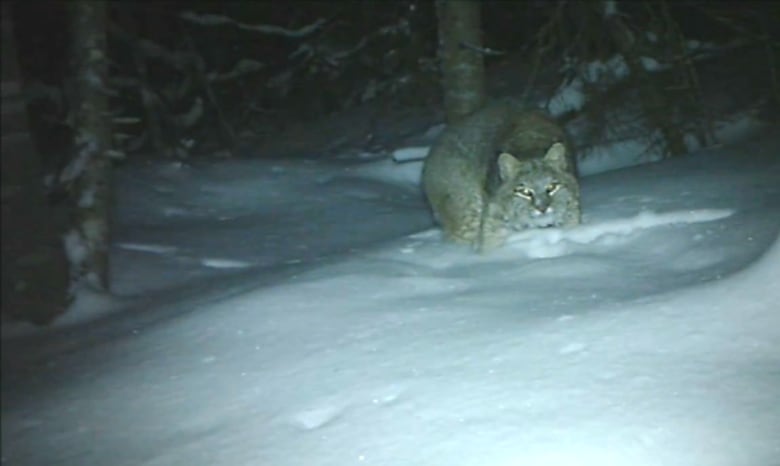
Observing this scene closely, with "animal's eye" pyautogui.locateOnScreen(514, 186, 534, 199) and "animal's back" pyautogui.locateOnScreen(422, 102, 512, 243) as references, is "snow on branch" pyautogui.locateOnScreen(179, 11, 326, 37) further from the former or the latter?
"animal's eye" pyautogui.locateOnScreen(514, 186, 534, 199)

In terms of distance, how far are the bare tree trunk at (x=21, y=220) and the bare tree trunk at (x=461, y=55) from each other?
5155 mm

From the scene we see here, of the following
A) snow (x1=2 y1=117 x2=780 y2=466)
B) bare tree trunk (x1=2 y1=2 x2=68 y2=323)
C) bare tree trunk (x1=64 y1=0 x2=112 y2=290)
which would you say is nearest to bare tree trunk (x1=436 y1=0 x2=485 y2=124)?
snow (x1=2 y1=117 x2=780 y2=466)

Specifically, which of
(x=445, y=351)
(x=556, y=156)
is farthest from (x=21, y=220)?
(x=556, y=156)

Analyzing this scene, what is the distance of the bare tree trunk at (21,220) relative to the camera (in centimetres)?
496

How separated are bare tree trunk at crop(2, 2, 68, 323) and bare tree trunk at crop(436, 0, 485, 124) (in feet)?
16.9

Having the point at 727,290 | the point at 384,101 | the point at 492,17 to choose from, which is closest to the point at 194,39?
the point at 384,101

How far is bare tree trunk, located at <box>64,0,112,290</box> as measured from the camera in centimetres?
674

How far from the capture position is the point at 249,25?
14.8 metres

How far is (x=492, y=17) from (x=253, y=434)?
36.8ft

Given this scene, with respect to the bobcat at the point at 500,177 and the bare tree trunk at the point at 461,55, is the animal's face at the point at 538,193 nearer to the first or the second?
the bobcat at the point at 500,177

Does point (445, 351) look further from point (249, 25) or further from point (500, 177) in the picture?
point (249, 25)

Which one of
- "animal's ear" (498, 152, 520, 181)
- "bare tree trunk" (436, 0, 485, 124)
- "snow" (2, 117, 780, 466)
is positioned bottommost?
"snow" (2, 117, 780, 466)

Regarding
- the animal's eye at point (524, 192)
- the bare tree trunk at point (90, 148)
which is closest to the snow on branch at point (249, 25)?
the bare tree trunk at point (90, 148)

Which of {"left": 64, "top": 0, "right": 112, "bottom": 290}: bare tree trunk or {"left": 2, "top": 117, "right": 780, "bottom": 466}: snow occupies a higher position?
{"left": 64, "top": 0, "right": 112, "bottom": 290}: bare tree trunk
